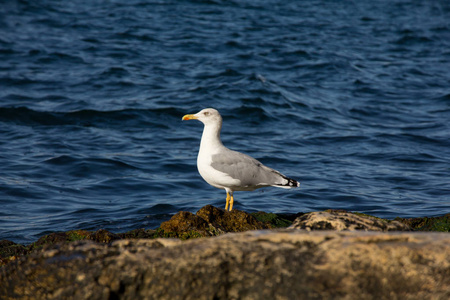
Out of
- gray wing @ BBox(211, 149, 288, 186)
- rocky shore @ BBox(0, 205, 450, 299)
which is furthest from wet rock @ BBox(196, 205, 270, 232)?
rocky shore @ BBox(0, 205, 450, 299)

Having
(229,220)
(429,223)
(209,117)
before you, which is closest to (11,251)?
(229,220)

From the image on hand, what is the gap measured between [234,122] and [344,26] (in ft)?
30.8

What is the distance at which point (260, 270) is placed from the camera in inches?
112

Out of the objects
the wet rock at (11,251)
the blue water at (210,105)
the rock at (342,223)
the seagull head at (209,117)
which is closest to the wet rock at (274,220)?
the seagull head at (209,117)

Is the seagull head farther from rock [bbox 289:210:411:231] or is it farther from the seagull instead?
rock [bbox 289:210:411:231]

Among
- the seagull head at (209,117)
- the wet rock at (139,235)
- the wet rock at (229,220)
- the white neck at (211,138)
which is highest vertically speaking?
the seagull head at (209,117)

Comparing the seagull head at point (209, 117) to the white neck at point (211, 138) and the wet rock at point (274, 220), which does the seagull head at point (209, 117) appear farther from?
the wet rock at point (274, 220)

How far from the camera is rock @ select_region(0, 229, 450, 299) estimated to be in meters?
2.73

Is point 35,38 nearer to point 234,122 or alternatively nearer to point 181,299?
point 234,122

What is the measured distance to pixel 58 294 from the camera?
2.97m

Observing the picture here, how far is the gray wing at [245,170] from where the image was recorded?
646cm

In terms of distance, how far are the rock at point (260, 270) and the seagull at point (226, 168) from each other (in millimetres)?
3299

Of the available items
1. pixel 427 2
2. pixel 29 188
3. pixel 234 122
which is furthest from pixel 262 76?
pixel 427 2

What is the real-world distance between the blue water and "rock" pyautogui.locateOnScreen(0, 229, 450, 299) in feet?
11.8
